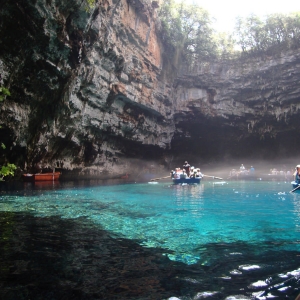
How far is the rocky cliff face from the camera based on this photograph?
48.5 ft

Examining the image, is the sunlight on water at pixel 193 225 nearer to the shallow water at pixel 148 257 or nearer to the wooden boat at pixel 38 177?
the shallow water at pixel 148 257

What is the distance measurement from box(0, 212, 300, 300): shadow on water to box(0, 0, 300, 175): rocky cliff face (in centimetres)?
1221

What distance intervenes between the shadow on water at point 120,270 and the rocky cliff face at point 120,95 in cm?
1221

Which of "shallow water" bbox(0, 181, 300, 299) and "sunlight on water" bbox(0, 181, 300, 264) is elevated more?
"shallow water" bbox(0, 181, 300, 299)

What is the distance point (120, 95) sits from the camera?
23.4 m

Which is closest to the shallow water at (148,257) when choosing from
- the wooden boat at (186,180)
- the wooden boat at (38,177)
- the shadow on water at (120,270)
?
the shadow on water at (120,270)

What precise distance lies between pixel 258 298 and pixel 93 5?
52.4 feet

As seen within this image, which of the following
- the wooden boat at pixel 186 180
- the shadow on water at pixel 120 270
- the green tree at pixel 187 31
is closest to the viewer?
the shadow on water at pixel 120 270

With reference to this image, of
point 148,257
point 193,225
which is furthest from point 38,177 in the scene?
point 148,257

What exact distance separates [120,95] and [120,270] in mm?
20918

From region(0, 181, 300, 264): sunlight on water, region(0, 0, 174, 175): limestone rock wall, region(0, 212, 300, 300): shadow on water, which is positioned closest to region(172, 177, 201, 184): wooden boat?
region(0, 0, 174, 175): limestone rock wall

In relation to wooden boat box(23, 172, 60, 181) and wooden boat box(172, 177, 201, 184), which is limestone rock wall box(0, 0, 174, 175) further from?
wooden boat box(172, 177, 201, 184)

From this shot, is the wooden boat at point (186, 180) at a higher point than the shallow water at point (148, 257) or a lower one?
higher

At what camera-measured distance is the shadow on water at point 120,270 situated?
2863 millimetres
